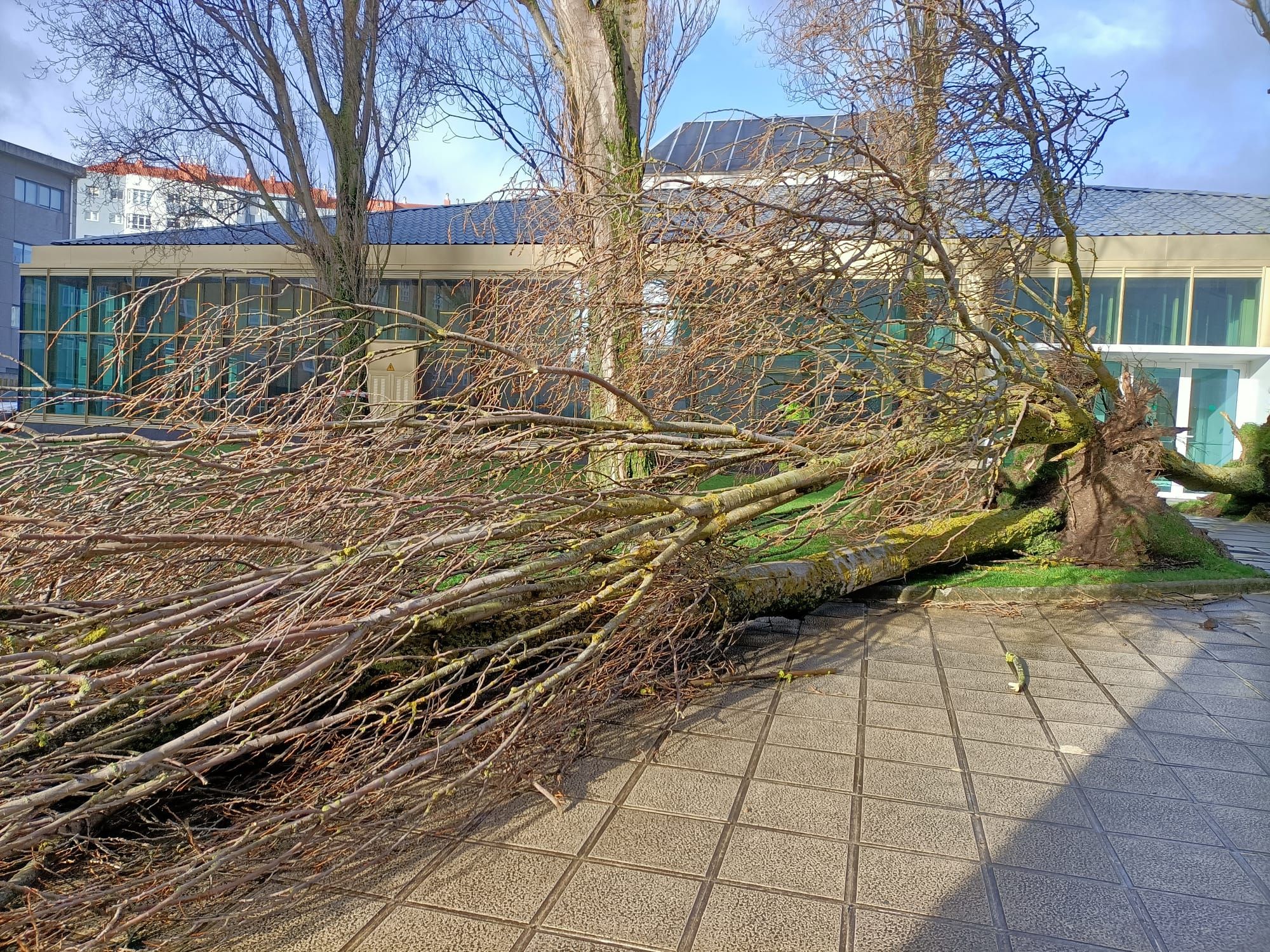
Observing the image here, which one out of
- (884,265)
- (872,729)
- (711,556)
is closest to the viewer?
(872,729)

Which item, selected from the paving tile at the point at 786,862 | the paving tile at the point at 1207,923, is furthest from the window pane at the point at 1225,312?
the paving tile at the point at 786,862

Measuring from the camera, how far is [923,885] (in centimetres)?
261

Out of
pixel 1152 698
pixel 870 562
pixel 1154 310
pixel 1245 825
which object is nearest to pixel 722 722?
pixel 1245 825

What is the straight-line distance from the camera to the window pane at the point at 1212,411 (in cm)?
1605

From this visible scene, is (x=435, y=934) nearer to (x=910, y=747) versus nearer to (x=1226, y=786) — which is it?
(x=910, y=747)

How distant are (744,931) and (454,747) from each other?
1.03 meters

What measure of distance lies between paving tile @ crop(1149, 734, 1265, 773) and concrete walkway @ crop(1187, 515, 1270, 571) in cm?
509

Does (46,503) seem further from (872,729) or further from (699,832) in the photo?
(872,729)

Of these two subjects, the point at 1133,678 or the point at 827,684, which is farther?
the point at 1133,678

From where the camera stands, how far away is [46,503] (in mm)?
3271

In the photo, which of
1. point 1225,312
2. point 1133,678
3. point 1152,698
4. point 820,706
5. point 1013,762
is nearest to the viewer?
point 1013,762

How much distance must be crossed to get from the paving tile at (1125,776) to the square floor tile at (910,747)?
0.45 meters

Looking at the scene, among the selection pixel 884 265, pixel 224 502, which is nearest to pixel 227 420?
pixel 224 502

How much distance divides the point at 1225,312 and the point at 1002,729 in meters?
14.9
